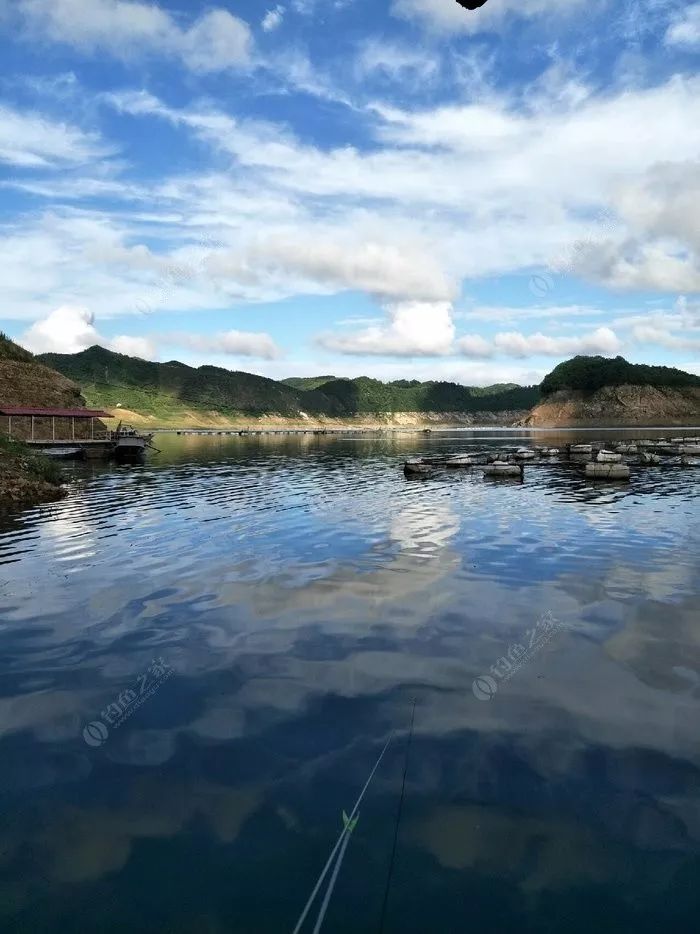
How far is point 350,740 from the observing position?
854cm

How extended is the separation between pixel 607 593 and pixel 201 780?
A: 12186 millimetres

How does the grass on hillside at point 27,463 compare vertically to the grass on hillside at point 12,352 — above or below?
below

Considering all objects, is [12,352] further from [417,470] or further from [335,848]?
[335,848]

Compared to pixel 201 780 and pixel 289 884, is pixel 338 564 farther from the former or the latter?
pixel 289 884

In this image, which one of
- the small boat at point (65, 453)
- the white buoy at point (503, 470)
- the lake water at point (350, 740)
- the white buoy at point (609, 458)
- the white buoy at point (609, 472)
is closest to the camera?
the lake water at point (350, 740)

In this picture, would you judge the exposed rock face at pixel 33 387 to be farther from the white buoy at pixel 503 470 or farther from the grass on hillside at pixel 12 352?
the white buoy at pixel 503 470

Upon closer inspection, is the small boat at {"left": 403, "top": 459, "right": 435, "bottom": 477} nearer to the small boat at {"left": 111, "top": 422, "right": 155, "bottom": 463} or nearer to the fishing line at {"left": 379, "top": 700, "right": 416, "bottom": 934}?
the small boat at {"left": 111, "top": 422, "right": 155, "bottom": 463}

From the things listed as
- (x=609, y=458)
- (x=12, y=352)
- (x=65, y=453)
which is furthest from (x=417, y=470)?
(x=12, y=352)

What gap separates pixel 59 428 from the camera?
91.4m

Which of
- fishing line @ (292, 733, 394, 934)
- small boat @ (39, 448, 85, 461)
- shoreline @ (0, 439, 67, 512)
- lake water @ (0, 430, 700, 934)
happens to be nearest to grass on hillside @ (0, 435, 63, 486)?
shoreline @ (0, 439, 67, 512)

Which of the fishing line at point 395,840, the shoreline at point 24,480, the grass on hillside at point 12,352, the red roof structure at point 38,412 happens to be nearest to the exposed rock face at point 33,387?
the grass on hillside at point 12,352

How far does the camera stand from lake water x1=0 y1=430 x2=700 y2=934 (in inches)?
227

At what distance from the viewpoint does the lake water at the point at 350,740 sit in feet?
18.9

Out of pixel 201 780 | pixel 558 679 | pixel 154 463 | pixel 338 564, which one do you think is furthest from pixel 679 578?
pixel 154 463
